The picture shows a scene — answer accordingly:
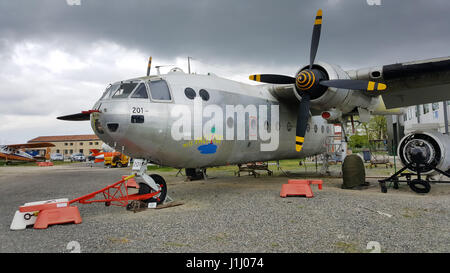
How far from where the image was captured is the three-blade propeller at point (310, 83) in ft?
29.1

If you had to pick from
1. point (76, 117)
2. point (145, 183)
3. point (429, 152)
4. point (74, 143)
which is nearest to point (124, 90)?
point (145, 183)

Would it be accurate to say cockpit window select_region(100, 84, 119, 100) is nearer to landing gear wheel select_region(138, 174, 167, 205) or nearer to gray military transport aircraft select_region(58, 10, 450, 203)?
gray military transport aircraft select_region(58, 10, 450, 203)

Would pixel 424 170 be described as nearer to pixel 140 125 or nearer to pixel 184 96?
pixel 184 96

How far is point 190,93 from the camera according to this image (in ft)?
25.9

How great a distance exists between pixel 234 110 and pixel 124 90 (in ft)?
11.5

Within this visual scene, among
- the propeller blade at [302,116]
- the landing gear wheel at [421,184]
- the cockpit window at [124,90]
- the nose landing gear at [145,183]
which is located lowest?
the landing gear wheel at [421,184]

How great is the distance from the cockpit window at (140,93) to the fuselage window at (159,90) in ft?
0.57

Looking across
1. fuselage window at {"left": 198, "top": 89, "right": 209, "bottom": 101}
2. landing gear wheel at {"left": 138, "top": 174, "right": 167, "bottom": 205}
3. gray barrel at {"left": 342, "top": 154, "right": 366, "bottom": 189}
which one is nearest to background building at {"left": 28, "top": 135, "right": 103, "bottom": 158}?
landing gear wheel at {"left": 138, "top": 174, "right": 167, "bottom": 205}

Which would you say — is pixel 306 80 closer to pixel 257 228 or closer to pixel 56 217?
pixel 257 228

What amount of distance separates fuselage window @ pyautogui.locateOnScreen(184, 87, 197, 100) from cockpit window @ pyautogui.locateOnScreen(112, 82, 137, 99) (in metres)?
1.37

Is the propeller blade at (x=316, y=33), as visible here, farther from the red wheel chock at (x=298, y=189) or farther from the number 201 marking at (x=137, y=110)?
the number 201 marking at (x=137, y=110)

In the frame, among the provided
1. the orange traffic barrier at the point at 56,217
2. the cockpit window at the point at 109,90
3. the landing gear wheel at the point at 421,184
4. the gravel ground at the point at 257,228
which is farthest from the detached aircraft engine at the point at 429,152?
the orange traffic barrier at the point at 56,217
